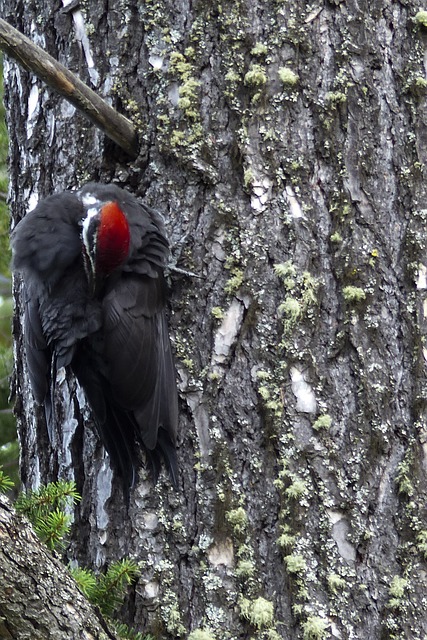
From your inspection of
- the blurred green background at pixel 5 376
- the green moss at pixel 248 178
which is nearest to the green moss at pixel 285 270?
the green moss at pixel 248 178

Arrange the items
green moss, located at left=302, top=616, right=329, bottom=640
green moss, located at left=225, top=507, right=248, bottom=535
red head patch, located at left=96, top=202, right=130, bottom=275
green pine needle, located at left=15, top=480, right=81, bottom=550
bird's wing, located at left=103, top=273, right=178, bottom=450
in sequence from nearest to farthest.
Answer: green pine needle, located at left=15, top=480, right=81, bottom=550, green moss, located at left=302, top=616, right=329, bottom=640, green moss, located at left=225, top=507, right=248, bottom=535, bird's wing, located at left=103, top=273, right=178, bottom=450, red head patch, located at left=96, top=202, right=130, bottom=275

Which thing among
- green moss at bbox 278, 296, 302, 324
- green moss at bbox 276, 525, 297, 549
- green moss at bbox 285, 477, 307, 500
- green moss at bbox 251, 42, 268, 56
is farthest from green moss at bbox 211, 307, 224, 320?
green moss at bbox 251, 42, 268, 56

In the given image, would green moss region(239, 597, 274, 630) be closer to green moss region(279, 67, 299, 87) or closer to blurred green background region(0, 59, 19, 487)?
green moss region(279, 67, 299, 87)

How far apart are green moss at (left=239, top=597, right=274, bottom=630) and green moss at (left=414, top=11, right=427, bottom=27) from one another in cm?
175

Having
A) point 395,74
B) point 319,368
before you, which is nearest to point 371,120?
point 395,74

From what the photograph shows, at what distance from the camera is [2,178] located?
472cm

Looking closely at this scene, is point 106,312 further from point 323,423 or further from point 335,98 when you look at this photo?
point 335,98

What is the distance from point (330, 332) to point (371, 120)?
0.65 meters

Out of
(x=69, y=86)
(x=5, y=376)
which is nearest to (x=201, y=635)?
(x=69, y=86)

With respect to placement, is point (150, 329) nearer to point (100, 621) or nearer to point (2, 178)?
point (100, 621)

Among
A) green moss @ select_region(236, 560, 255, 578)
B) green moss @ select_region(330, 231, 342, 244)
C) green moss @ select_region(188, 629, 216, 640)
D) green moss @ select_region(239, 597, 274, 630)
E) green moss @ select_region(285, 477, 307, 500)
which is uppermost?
green moss @ select_region(330, 231, 342, 244)

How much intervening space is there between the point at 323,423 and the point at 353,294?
1.24ft

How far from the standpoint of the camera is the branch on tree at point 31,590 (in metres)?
1.75

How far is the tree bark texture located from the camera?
2281 millimetres
